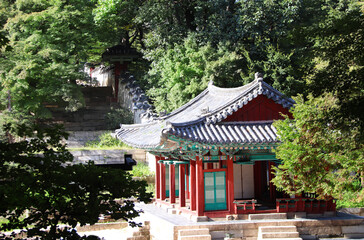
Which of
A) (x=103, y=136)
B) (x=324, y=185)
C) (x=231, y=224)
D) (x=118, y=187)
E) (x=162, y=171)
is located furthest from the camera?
(x=103, y=136)

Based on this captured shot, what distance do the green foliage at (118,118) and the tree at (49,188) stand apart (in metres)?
23.2

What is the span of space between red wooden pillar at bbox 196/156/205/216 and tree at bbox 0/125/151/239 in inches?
307

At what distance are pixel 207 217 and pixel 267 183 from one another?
3775mm

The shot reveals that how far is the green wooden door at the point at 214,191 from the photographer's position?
15521mm

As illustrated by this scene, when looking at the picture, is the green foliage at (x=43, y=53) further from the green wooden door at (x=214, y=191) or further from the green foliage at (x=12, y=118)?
the green wooden door at (x=214, y=191)

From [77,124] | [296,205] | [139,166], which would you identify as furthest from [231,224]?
[77,124]

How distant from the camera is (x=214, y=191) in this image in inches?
613

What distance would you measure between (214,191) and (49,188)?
9406 mm

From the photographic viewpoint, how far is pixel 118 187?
288 inches

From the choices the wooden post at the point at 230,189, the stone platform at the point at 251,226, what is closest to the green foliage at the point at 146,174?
the stone platform at the point at 251,226

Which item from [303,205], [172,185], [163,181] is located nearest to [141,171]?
[163,181]

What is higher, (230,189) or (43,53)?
(43,53)

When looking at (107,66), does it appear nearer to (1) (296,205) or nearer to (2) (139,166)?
(2) (139,166)

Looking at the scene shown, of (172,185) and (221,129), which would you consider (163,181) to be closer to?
(172,185)
